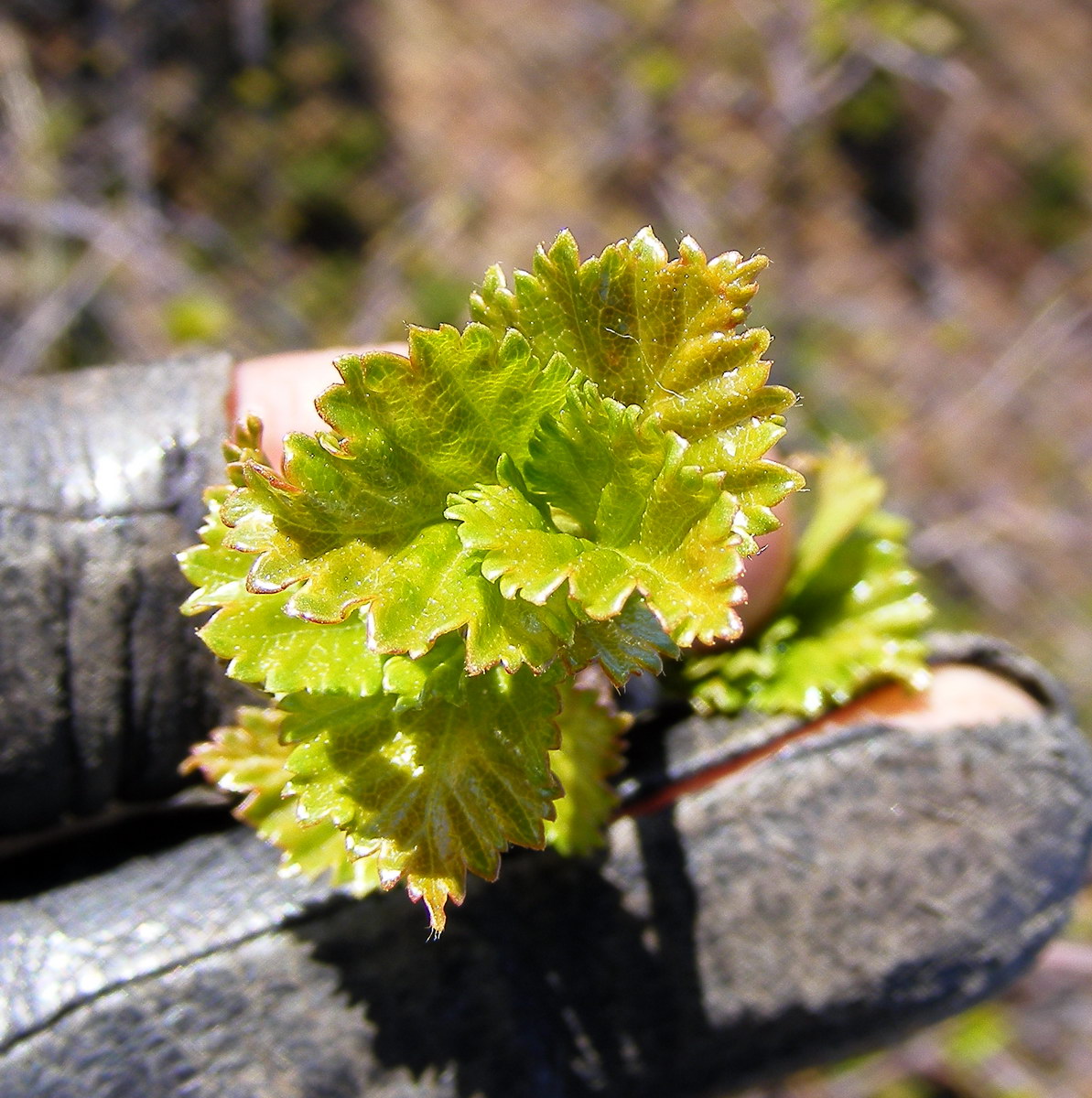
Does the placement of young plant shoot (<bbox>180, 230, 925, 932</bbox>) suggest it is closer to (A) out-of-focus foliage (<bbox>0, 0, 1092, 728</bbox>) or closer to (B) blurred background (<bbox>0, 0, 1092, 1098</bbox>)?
(B) blurred background (<bbox>0, 0, 1092, 1098</bbox>)

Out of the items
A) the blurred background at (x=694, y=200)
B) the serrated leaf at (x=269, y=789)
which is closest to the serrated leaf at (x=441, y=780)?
the serrated leaf at (x=269, y=789)

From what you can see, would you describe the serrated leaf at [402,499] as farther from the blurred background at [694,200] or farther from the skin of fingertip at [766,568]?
the blurred background at [694,200]

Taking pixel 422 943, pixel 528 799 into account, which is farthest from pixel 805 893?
pixel 528 799

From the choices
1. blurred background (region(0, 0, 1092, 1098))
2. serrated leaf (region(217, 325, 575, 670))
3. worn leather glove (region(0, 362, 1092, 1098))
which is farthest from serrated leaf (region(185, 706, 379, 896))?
blurred background (region(0, 0, 1092, 1098))

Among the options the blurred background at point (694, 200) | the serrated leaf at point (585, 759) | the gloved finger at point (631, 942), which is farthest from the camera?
the blurred background at point (694, 200)

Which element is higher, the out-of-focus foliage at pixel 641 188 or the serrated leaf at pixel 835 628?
the out-of-focus foliage at pixel 641 188

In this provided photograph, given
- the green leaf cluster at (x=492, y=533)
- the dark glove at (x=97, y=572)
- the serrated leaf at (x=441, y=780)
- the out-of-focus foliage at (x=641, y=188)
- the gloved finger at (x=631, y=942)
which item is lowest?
the gloved finger at (x=631, y=942)
